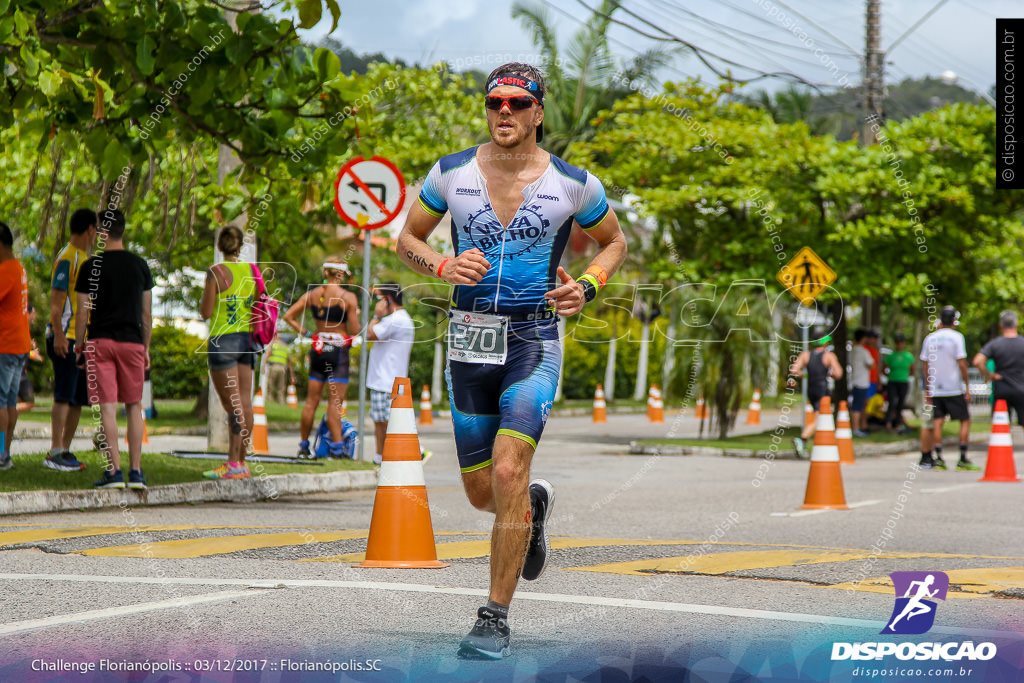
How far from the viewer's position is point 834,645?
13.9ft

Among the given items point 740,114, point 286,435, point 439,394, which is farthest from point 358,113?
point 439,394

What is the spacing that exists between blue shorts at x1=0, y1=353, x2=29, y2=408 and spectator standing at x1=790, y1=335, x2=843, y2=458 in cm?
1164

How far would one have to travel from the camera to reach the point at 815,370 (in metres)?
19.2

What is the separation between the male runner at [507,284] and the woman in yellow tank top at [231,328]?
5438mm

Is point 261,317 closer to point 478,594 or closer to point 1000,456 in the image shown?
point 478,594

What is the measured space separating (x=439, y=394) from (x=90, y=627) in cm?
3254

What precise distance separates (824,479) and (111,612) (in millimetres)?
6991

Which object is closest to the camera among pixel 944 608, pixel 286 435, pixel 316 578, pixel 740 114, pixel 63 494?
pixel 944 608

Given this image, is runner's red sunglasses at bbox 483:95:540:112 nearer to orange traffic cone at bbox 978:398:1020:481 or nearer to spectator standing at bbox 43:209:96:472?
spectator standing at bbox 43:209:96:472

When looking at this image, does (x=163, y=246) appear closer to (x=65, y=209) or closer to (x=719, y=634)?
(x=65, y=209)

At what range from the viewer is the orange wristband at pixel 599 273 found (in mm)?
4547

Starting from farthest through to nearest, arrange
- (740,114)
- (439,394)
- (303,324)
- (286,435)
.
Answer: (439,394) → (740,114) → (286,435) → (303,324)

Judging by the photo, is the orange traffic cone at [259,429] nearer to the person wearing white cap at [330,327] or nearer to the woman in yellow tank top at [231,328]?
the person wearing white cap at [330,327]

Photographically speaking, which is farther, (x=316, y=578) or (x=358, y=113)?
(x=358, y=113)
